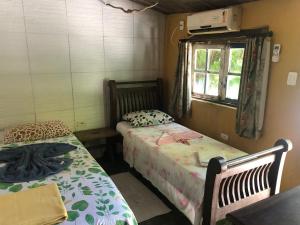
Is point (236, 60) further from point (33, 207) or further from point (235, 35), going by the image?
point (33, 207)

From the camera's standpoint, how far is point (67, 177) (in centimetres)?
190

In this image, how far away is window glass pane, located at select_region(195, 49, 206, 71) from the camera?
3253mm

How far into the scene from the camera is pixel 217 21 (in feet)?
8.71

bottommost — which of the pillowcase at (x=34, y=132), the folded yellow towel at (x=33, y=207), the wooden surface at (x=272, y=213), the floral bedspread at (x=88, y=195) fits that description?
the floral bedspread at (x=88, y=195)

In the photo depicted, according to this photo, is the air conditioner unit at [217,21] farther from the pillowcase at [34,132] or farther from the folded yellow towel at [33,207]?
the folded yellow towel at [33,207]

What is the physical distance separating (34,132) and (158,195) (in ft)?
5.03

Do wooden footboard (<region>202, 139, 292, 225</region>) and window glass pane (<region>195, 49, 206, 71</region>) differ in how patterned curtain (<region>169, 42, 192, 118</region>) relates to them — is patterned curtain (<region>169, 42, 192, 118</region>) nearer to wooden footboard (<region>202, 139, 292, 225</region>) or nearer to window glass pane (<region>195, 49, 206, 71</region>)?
window glass pane (<region>195, 49, 206, 71</region>)

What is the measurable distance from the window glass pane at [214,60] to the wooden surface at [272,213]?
2063 mm

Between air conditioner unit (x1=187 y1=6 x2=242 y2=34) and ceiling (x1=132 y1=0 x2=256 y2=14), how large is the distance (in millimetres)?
119

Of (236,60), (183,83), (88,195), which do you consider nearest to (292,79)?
(236,60)

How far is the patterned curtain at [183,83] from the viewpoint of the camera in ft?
10.7

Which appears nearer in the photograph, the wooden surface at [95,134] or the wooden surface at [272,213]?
the wooden surface at [272,213]

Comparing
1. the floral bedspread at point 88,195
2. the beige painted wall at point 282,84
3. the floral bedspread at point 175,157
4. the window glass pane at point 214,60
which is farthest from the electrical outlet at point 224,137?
the floral bedspread at point 88,195

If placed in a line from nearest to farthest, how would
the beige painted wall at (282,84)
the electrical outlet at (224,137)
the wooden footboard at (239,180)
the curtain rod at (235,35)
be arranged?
the wooden footboard at (239,180), the beige painted wall at (282,84), the curtain rod at (235,35), the electrical outlet at (224,137)
